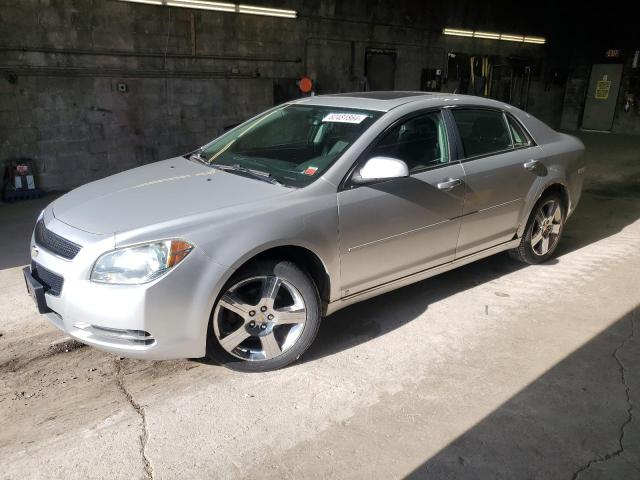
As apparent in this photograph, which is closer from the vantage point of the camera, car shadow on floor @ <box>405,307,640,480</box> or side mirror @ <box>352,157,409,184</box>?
car shadow on floor @ <box>405,307,640,480</box>

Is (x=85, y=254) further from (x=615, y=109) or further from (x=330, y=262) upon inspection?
(x=615, y=109)

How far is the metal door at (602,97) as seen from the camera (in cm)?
1617

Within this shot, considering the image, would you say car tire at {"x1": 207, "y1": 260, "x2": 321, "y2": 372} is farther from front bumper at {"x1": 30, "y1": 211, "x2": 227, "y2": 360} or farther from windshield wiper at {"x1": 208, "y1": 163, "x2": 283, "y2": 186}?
windshield wiper at {"x1": 208, "y1": 163, "x2": 283, "y2": 186}

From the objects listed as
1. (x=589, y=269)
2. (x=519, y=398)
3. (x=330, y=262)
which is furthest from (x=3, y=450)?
(x=589, y=269)

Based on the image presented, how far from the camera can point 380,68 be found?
12.1 metres

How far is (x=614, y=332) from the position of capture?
365cm

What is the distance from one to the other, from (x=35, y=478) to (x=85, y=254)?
1059mm

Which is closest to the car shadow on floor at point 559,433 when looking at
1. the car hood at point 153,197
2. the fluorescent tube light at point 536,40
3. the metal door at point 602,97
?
the car hood at point 153,197

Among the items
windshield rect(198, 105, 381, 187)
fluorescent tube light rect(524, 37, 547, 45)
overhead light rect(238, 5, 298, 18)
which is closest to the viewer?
windshield rect(198, 105, 381, 187)

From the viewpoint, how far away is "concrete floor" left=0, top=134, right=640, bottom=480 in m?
2.39

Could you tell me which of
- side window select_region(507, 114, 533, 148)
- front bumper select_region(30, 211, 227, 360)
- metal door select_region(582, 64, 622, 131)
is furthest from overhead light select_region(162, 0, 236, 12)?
metal door select_region(582, 64, 622, 131)

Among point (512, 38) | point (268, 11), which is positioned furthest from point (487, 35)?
point (268, 11)

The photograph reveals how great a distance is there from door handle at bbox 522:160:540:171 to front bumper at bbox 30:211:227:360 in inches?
116

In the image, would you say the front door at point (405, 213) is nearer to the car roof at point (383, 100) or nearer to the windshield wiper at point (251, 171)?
the car roof at point (383, 100)
